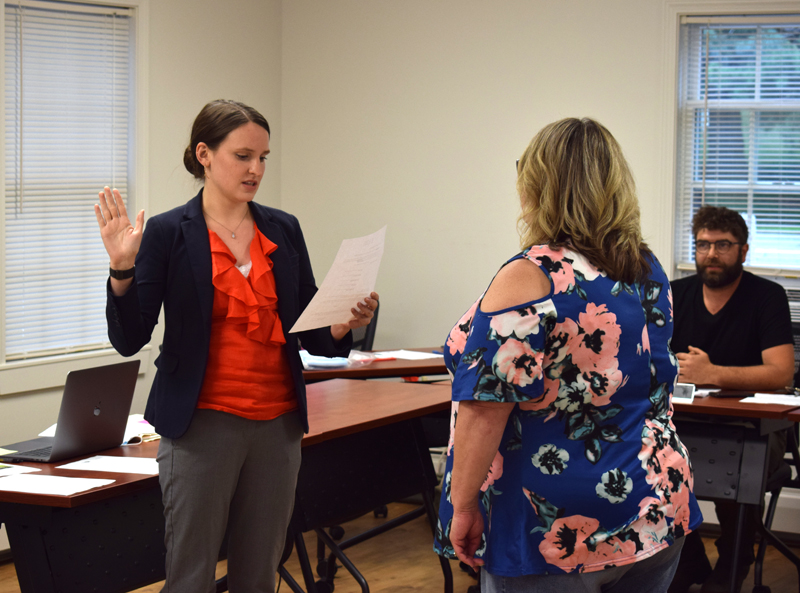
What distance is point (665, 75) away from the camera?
449cm

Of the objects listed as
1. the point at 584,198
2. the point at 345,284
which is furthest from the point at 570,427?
the point at 345,284

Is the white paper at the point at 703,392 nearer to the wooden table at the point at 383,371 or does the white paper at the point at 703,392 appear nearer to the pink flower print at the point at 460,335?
the wooden table at the point at 383,371

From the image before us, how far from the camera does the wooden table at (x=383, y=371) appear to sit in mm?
3766

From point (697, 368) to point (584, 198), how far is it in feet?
7.35

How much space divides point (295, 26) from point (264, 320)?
3927mm

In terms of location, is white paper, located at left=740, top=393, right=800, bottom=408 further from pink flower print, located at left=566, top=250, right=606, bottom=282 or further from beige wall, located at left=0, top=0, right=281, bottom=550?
beige wall, located at left=0, top=0, right=281, bottom=550

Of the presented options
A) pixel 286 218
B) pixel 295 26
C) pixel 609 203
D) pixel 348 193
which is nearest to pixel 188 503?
pixel 286 218

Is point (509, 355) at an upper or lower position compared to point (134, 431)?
upper

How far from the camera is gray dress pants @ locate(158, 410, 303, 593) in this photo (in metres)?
1.74

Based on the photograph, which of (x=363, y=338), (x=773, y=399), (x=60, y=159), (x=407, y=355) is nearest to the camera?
(x=773, y=399)

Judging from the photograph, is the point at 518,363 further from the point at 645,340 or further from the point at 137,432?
the point at 137,432

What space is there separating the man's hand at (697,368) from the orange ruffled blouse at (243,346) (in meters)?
2.03

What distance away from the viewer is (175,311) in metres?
1.77

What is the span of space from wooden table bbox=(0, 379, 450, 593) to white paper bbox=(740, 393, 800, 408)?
1219mm
